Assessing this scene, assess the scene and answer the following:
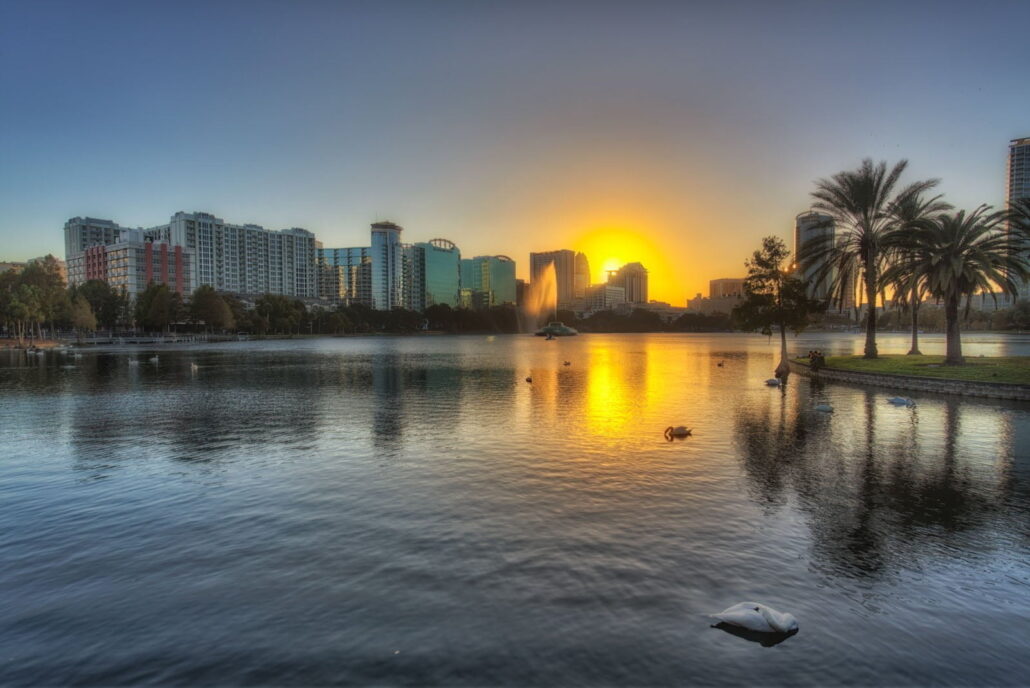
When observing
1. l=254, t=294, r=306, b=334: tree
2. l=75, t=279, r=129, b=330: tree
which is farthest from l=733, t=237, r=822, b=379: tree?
l=75, t=279, r=129, b=330: tree

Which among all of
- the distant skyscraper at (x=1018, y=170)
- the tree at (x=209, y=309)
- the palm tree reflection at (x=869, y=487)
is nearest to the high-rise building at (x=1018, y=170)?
the distant skyscraper at (x=1018, y=170)

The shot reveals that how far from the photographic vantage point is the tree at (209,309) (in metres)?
150

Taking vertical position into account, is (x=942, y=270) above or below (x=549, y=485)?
above

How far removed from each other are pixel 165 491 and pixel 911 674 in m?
16.2

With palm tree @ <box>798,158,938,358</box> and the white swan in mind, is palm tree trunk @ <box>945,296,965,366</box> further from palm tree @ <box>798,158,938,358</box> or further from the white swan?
the white swan

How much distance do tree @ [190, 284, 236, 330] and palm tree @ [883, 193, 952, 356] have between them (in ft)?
505

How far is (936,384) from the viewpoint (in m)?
34.5

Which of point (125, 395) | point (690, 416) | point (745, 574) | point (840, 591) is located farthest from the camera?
point (125, 395)

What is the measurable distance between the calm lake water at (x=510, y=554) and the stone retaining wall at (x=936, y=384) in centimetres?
1126

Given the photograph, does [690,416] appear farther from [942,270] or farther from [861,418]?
[942,270]

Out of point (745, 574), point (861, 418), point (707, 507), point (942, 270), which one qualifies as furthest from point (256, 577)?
point (942, 270)

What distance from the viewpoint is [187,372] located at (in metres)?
52.8

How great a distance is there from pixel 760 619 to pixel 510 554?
→ 4405mm

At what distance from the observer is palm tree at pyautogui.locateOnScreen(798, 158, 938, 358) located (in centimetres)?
4369
